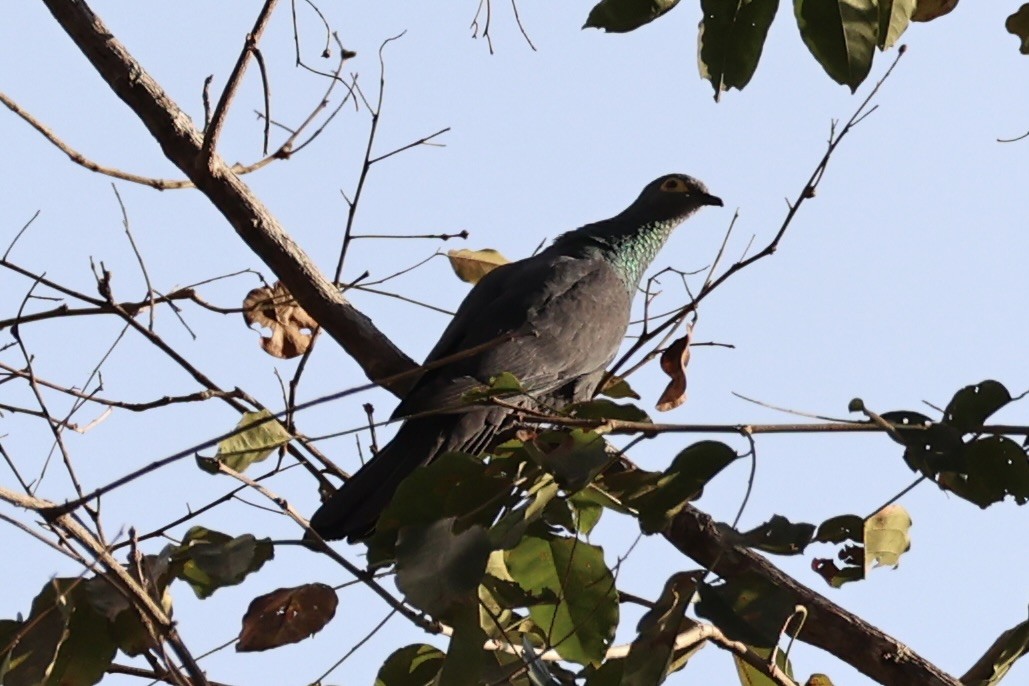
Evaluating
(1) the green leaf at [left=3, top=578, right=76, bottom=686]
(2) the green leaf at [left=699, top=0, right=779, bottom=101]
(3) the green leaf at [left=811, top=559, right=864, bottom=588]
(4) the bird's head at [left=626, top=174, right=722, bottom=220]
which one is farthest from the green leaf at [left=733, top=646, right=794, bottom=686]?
(4) the bird's head at [left=626, top=174, right=722, bottom=220]

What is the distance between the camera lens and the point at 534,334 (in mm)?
4367

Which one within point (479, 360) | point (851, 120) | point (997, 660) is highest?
point (479, 360)

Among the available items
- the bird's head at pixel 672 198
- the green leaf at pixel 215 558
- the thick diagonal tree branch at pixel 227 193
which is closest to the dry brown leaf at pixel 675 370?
the thick diagonal tree branch at pixel 227 193

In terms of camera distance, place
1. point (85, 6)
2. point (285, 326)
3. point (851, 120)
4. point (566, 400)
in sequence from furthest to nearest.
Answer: point (566, 400) < point (285, 326) < point (85, 6) < point (851, 120)

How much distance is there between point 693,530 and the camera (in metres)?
3.50

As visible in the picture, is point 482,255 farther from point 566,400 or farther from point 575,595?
point 575,595

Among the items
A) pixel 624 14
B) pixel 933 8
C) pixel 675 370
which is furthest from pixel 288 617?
pixel 933 8

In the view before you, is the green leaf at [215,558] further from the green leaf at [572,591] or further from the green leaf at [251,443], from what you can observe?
the green leaf at [572,591]

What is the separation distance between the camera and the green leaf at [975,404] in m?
2.30

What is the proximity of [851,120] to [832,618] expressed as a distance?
4.12ft

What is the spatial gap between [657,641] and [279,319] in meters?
2.09

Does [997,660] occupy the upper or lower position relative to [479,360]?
lower

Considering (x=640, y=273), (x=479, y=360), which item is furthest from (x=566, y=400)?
(x=640, y=273)

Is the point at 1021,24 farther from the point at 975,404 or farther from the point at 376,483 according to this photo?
the point at 376,483
